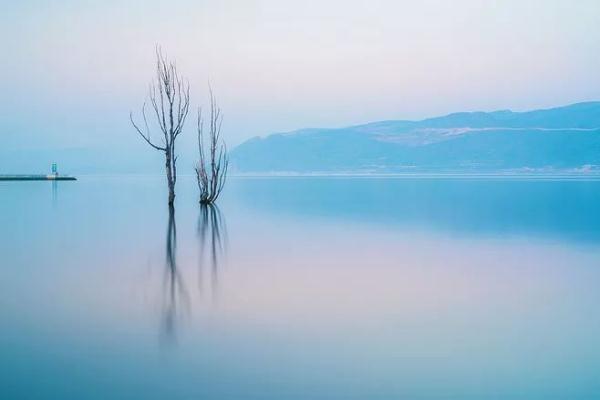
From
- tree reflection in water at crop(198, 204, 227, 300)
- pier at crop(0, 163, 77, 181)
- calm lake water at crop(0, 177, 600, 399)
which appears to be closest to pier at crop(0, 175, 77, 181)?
pier at crop(0, 163, 77, 181)

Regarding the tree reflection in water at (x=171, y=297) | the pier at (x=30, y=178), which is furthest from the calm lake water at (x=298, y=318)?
the pier at (x=30, y=178)

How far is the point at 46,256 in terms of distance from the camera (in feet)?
27.3

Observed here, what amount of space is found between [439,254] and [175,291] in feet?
13.8

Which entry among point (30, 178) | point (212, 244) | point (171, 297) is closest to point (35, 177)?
point (30, 178)

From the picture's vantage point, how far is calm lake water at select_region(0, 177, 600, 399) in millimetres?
3426

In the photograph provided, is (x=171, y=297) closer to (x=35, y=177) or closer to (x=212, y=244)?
(x=212, y=244)

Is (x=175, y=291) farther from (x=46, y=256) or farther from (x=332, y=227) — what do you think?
(x=332, y=227)

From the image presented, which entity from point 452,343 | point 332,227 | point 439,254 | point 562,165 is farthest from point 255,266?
point 562,165

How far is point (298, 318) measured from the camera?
4.90 metres

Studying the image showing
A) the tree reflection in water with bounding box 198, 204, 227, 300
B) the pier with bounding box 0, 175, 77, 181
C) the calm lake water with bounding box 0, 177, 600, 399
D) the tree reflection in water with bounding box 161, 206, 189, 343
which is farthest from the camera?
the pier with bounding box 0, 175, 77, 181

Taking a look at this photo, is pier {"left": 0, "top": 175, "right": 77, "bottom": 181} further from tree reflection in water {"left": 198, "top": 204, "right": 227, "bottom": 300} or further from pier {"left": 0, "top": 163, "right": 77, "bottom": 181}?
tree reflection in water {"left": 198, "top": 204, "right": 227, "bottom": 300}

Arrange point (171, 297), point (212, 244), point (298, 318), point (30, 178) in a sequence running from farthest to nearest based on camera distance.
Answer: point (30, 178), point (212, 244), point (171, 297), point (298, 318)

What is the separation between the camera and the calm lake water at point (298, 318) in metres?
3.43

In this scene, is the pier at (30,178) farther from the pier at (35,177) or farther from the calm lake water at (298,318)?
the calm lake water at (298,318)
